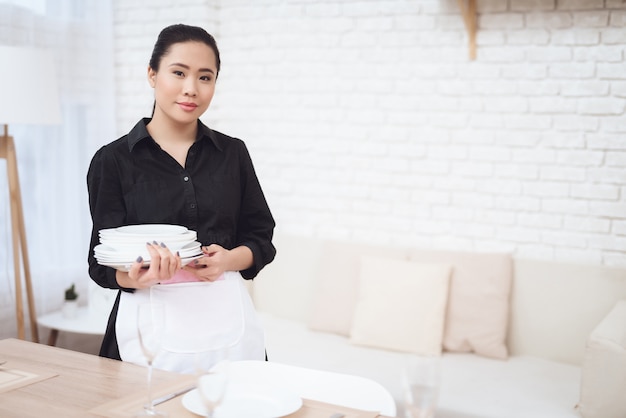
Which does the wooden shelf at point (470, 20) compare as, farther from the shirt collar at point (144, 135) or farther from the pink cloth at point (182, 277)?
the pink cloth at point (182, 277)

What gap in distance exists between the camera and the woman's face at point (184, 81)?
5.98ft

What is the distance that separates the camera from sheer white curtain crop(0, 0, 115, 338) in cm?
341

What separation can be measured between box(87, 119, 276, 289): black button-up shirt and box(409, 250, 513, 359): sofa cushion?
4.96 feet

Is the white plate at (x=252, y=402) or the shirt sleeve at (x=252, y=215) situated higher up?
the shirt sleeve at (x=252, y=215)

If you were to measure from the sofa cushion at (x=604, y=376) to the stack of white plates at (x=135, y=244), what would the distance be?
1459 mm

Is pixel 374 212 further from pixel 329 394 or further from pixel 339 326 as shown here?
pixel 329 394

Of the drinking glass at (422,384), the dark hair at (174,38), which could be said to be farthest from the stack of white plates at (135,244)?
the drinking glass at (422,384)

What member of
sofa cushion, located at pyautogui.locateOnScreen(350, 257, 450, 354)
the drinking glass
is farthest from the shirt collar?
sofa cushion, located at pyautogui.locateOnScreen(350, 257, 450, 354)

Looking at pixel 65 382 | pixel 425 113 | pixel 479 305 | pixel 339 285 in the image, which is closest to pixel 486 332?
pixel 479 305

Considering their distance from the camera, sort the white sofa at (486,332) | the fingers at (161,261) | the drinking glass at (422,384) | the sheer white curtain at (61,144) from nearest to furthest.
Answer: the drinking glass at (422,384) < the fingers at (161,261) < the white sofa at (486,332) < the sheer white curtain at (61,144)

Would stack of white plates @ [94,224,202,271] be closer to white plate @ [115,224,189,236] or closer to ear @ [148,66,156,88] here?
white plate @ [115,224,189,236]

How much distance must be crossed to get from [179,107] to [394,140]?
1.93m

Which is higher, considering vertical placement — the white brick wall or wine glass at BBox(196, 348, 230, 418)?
the white brick wall

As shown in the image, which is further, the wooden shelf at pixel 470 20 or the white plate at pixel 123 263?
the wooden shelf at pixel 470 20
